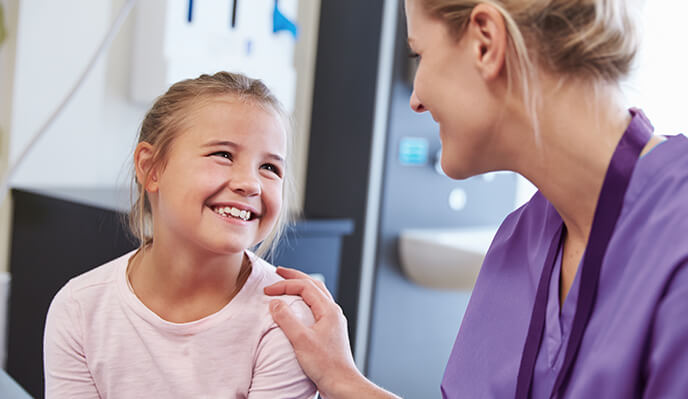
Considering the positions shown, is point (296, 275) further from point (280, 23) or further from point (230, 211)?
point (280, 23)

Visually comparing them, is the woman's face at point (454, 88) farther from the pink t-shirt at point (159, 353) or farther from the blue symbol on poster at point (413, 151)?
the blue symbol on poster at point (413, 151)

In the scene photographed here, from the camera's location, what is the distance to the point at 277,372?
2.76ft

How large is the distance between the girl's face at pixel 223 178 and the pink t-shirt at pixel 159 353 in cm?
11

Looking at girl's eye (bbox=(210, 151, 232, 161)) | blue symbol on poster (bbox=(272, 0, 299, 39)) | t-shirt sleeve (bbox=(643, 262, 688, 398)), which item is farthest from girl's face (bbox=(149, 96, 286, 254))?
blue symbol on poster (bbox=(272, 0, 299, 39))

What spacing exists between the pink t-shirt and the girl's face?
0.11m

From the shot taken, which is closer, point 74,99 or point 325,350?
point 325,350

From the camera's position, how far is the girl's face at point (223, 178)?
0.83 metres

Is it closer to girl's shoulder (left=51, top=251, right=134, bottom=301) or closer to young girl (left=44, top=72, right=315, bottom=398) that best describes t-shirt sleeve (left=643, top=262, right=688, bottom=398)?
young girl (left=44, top=72, right=315, bottom=398)

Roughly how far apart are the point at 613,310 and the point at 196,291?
53 cm

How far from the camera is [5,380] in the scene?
0.95 metres

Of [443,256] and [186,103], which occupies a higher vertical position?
[186,103]


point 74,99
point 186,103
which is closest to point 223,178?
point 186,103

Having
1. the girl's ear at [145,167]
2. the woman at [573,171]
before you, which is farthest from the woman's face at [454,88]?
the girl's ear at [145,167]

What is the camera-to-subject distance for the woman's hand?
82 cm
